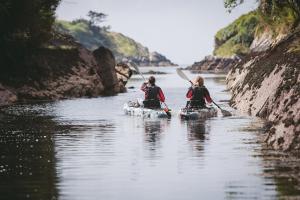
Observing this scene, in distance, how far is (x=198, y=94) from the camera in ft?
115

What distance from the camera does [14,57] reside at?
53.9 metres

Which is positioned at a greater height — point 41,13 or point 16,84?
point 41,13

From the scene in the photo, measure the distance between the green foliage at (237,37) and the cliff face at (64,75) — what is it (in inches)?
3746

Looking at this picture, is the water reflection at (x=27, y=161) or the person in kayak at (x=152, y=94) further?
the person in kayak at (x=152, y=94)

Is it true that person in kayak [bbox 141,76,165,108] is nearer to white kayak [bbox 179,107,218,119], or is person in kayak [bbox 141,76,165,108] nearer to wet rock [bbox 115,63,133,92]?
white kayak [bbox 179,107,218,119]

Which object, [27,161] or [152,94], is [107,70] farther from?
[27,161]

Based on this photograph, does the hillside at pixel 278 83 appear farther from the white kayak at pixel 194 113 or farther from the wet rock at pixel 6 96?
the wet rock at pixel 6 96

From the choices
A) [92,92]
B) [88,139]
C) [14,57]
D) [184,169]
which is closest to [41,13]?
[14,57]

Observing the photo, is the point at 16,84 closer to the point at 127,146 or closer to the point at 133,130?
the point at 133,130

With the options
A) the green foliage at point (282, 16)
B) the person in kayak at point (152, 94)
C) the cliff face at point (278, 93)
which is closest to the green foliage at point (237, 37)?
the green foliage at point (282, 16)

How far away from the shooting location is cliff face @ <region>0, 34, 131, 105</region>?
53.9 m

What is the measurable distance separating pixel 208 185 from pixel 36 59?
147ft

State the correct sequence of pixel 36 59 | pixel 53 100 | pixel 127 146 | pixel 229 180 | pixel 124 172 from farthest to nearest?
pixel 36 59 → pixel 53 100 → pixel 127 146 → pixel 124 172 → pixel 229 180

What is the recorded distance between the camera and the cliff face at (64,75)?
53.9m
